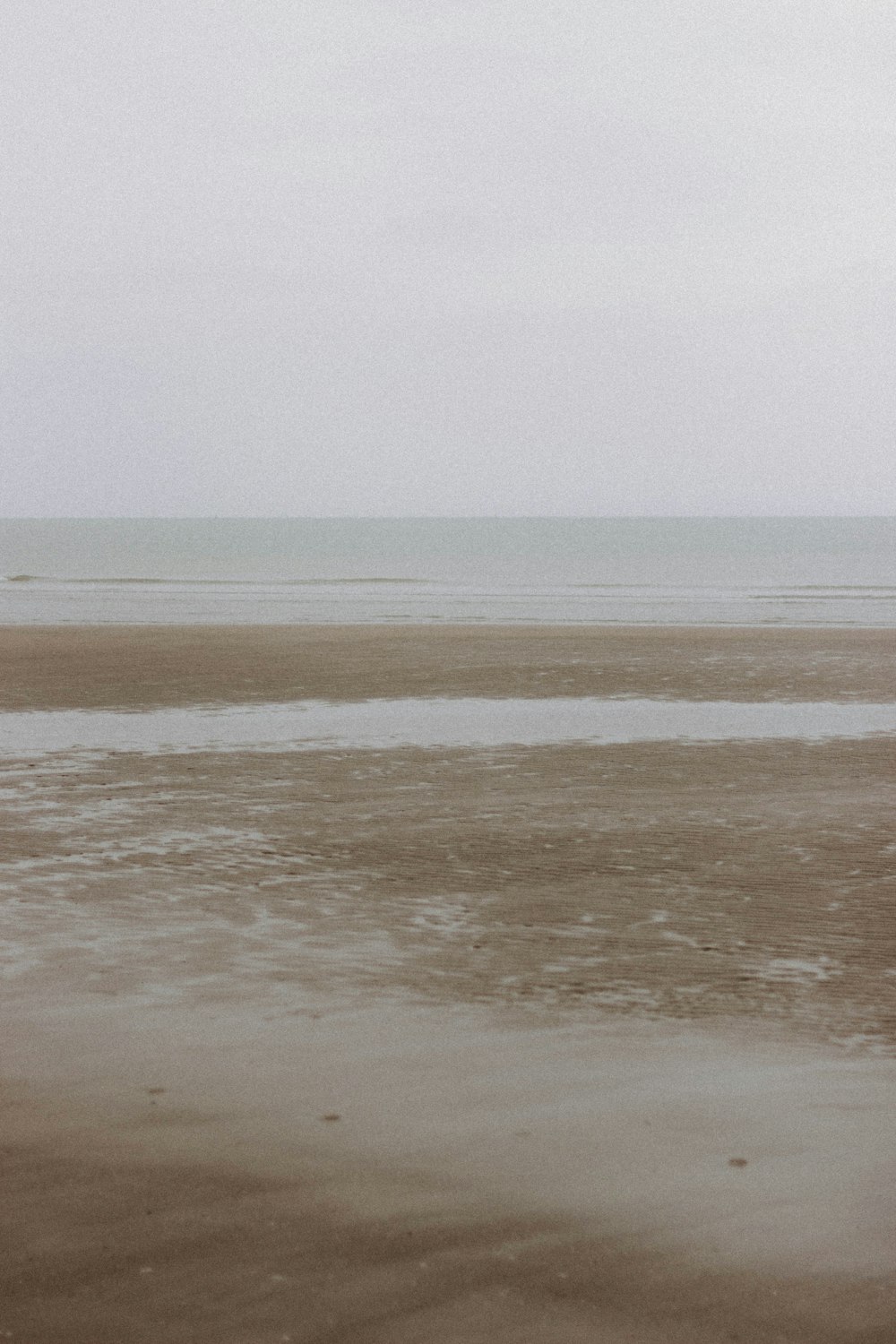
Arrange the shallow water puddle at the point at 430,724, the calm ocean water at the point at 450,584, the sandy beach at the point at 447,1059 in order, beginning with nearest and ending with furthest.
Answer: the sandy beach at the point at 447,1059 → the shallow water puddle at the point at 430,724 → the calm ocean water at the point at 450,584

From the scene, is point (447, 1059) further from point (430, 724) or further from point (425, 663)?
point (425, 663)

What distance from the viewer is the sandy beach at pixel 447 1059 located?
156 inches

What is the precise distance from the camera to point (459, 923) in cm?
797

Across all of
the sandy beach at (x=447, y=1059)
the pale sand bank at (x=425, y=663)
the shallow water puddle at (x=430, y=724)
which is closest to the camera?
the sandy beach at (x=447, y=1059)

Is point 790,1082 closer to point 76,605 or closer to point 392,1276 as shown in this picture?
point 392,1276

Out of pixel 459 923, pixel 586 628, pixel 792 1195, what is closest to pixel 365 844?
pixel 459 923

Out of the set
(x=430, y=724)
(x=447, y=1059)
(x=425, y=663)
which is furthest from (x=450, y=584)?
(x=447, y=1059)

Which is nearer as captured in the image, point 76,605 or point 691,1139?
point 691,1139

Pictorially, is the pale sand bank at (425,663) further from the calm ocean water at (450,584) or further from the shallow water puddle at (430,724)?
the calm ocean water at (450,584)

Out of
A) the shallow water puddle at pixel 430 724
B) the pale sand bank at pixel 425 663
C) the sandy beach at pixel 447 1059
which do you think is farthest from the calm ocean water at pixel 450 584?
the sandy beach at pixel 447 1059

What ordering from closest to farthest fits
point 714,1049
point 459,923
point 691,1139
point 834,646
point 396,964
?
point 691,1139, point 714,1049, point 396,964, point 459,923, point 834,646

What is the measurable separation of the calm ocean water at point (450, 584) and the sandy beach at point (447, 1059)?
24.6 m

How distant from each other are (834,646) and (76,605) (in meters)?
24.0

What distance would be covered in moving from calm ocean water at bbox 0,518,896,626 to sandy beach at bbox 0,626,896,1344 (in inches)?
969
